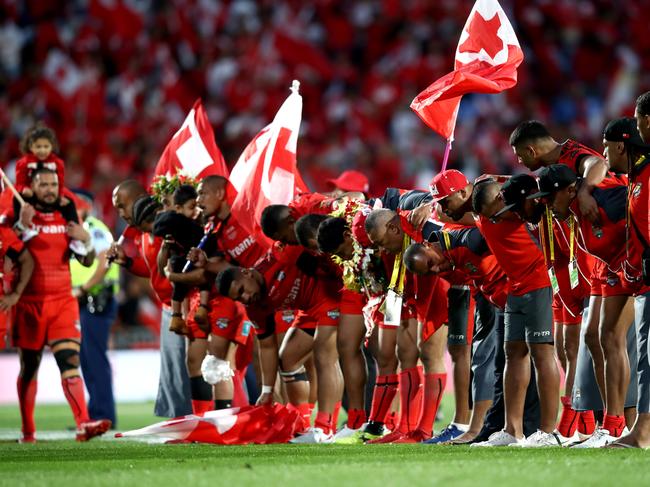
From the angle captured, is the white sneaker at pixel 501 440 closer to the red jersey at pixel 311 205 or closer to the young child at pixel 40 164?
the red jersey at pixel 311 205

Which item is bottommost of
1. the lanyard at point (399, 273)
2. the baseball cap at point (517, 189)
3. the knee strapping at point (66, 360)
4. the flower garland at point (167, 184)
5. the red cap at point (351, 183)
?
the knee strapping at point (66, 360)

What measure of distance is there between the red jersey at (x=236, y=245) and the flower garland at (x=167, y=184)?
114 centimetres

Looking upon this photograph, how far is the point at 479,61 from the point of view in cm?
998

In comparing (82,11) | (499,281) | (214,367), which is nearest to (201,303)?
(214,367)

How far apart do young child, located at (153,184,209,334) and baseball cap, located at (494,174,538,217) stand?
3.14 metres

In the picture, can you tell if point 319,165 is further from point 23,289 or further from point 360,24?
point 23,289

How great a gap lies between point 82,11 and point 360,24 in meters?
5.35

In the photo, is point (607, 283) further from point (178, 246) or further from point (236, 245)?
point (178, 246)

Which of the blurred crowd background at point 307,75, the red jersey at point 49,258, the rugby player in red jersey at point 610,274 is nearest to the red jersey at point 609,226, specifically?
the rugby player in red jersey at point 610,274

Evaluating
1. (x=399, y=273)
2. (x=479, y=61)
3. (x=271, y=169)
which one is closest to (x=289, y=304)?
(x=399, y=273)

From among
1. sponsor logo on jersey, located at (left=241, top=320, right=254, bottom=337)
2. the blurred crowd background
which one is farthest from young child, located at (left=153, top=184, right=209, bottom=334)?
the blurred crowd background

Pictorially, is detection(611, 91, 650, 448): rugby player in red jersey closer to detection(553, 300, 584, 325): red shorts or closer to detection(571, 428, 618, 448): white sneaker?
detection(571, 428, 618, 448): white sneaker

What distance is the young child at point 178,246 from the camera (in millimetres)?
9898

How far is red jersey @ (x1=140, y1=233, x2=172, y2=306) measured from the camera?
10805 mm
